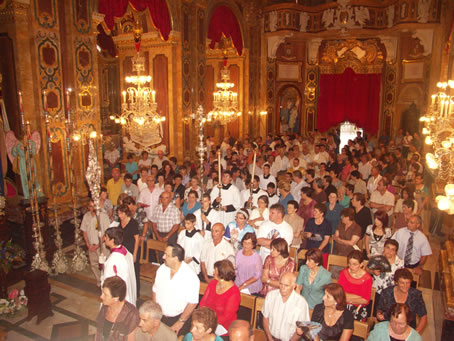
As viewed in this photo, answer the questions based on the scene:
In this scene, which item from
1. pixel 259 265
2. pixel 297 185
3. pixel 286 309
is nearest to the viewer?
pixel 286 309

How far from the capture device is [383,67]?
20.4 metres

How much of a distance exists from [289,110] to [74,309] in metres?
17.5

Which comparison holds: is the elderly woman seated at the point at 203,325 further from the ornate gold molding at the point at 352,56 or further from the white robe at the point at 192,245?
the ornate gold molding at the point at 352,56

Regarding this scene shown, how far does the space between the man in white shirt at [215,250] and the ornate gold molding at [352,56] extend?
18226 millimetres

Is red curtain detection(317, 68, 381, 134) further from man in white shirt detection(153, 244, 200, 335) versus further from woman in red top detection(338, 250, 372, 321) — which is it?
man in white shirt detection(153, 244, 200, 335)

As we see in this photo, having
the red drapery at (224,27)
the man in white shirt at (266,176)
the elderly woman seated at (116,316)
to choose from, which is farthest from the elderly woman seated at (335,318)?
the red drapery at (224,27)

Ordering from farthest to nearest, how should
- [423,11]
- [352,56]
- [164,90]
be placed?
[352,56] → [423,11] → [164,90]

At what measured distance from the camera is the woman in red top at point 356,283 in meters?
4.45

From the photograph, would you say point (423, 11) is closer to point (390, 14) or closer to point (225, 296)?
point (390, 14)

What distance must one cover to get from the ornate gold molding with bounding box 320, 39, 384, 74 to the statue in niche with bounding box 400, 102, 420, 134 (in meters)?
2.88

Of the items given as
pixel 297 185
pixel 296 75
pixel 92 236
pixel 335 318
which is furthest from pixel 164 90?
pixel 335 318

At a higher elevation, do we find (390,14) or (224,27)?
(390,14)

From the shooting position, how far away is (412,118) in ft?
61.7

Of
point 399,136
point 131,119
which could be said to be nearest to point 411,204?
point 131,119
